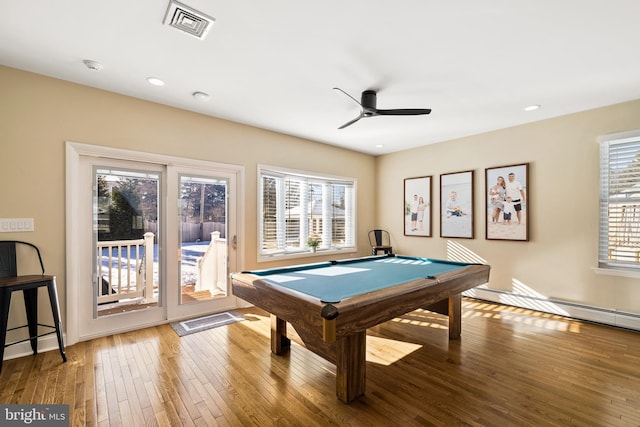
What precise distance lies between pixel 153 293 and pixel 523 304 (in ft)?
16.2

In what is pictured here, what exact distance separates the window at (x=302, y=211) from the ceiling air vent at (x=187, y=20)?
2289 mm

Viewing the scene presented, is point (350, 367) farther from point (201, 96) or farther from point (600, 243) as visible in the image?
point (600, 243)

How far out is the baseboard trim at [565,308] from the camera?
10.5 ft

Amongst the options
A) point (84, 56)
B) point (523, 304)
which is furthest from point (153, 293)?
point (523, 304)

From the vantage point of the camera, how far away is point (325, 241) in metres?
5.23

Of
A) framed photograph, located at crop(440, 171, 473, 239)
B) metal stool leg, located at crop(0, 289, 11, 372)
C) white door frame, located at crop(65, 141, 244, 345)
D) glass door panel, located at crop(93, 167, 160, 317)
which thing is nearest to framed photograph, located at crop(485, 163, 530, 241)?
framed photograph, located at crop(440, 171, 473, 239)

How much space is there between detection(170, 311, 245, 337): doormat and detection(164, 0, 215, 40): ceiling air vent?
291 cm

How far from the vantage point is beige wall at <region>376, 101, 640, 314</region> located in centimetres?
338

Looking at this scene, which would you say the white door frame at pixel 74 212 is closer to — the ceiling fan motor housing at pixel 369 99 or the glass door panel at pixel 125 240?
the glass door panel at pixel 125 240

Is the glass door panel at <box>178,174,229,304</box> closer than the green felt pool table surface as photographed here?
No

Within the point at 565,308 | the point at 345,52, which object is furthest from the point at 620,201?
the point at 345,52

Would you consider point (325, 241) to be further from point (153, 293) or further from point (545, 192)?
point (545, 192)

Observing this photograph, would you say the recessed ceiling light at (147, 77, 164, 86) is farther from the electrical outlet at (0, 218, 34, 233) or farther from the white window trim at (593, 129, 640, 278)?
Result: the white window trim at (593, 129, 640, 278)

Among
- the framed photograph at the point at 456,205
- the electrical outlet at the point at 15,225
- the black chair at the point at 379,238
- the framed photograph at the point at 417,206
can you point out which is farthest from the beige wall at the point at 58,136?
the framed photograph at the point at 456,205
